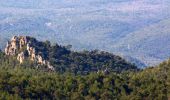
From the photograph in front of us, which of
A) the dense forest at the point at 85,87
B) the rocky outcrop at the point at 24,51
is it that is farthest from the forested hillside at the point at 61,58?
the dense forest at the point at 85,87

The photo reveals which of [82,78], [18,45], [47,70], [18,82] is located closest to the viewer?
[18,82]

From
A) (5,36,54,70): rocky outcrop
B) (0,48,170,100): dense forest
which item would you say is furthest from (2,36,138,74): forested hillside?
(0,48,170,100): dense forest

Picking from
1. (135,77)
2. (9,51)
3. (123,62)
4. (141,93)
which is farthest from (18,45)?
(141,93)

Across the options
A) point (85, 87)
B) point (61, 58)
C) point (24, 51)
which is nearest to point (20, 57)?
point (24, 51)

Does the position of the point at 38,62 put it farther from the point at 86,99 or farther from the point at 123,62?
the point at 86,99

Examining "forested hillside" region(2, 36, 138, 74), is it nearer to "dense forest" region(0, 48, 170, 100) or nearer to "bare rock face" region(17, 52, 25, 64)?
"bare rock face" region(17, 52, 25, 64)

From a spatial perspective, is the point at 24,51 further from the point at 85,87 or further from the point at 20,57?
the point at 85,87

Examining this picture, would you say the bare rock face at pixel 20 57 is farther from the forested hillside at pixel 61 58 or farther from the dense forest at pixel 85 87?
the dense forest at pixel 85 87

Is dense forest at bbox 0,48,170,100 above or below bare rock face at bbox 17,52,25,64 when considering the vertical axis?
A: above
